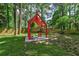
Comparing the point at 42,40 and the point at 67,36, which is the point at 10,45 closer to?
the point at 42,40

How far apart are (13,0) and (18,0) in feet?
0.19

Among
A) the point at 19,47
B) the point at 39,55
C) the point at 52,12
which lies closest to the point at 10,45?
the point at 19,47

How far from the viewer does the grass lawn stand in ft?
12.2

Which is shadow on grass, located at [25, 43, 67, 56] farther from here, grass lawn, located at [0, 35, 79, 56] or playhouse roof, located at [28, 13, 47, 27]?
playhouse roof, located at [28, 13, 47, 27]

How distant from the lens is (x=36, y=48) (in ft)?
12.2

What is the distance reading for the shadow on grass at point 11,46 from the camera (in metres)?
3.71

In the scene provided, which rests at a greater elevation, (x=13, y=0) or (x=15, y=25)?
(x=13, y=0)

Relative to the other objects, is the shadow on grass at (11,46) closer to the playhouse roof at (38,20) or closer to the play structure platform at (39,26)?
the play structure platform at (39,26)

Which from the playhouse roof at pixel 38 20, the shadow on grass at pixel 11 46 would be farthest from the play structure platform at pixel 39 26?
the shadow on grass at pixel 11 46

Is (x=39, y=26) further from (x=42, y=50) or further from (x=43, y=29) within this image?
(x=42, y=50)

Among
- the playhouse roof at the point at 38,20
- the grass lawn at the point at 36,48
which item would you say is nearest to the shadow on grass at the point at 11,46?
the grass lawn at the point at 36,48

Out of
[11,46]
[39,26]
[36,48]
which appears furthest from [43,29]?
[11,46]

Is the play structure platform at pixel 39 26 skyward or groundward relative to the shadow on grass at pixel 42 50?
skyward

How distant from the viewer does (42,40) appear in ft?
12.3
